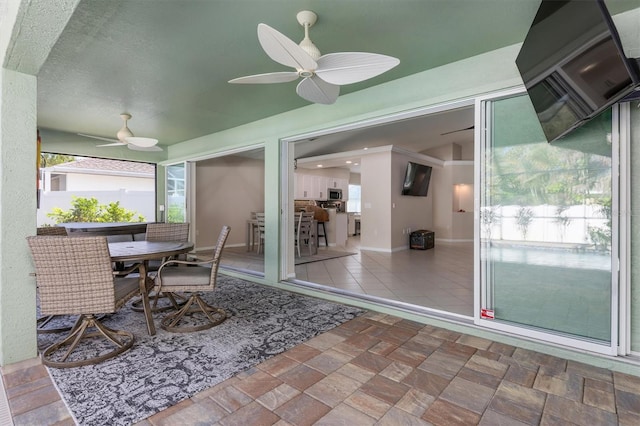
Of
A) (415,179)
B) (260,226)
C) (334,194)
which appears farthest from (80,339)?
(334,194)

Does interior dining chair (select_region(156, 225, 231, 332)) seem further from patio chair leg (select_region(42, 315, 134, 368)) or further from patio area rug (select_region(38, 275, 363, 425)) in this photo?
patio chair leg (select_region(42, 315, 134, 368))

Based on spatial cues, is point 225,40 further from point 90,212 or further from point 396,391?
point 90,212

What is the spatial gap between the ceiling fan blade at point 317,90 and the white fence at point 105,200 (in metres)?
5.95

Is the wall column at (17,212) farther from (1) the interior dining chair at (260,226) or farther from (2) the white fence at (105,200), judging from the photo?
(2) the white fence at (105,200)

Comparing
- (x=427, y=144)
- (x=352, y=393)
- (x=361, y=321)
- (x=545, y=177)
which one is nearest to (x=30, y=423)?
(x=352, y=393)

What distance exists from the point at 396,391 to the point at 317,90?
2.15 m

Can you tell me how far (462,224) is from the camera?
9.48 metres

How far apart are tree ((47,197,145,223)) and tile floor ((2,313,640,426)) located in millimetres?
5226

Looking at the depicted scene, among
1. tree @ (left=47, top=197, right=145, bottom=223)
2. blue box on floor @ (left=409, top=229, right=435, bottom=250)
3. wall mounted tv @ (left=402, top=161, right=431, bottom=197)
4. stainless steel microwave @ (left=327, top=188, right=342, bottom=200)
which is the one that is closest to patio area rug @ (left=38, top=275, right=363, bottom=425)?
tree @ (left=47, top=197, right=145, bottom=223)

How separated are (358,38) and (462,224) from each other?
27.4ft

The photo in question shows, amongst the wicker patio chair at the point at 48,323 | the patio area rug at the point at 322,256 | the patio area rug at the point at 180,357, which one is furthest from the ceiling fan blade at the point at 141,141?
the patio area rug at the point at 322,256

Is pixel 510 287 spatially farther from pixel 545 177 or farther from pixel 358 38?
pixel 358 38

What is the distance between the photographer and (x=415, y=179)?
798 centimetres

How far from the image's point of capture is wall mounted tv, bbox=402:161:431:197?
784 cm
